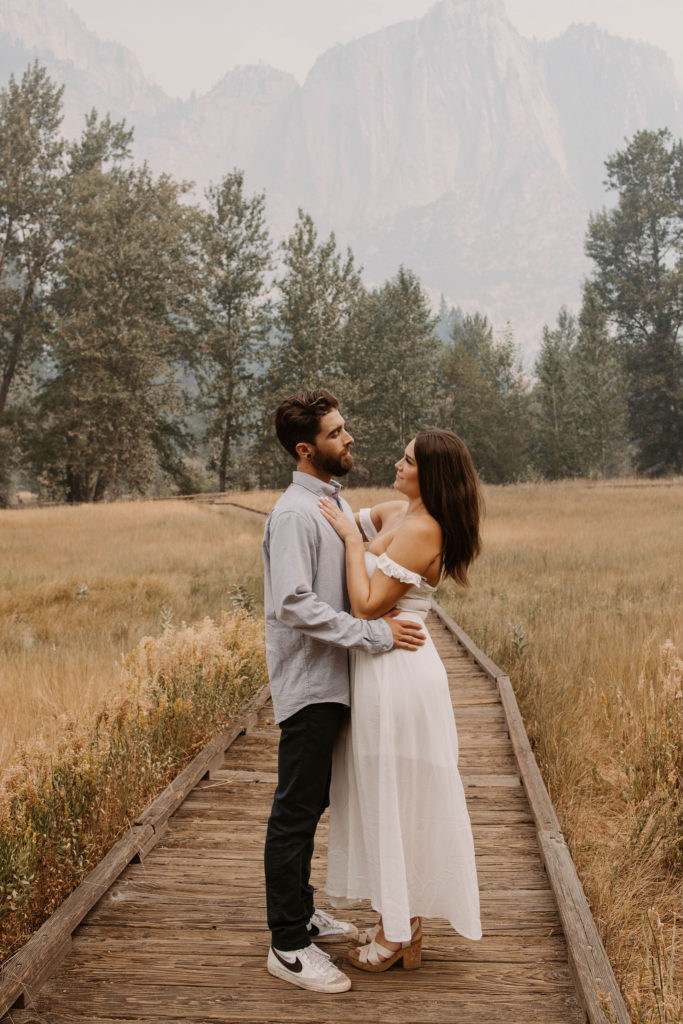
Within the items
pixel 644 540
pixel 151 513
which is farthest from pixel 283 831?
pixel 151 513

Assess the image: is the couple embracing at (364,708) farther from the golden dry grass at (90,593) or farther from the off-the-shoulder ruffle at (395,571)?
the golden dry grass at (90,593)

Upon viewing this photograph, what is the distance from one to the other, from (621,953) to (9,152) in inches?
1554

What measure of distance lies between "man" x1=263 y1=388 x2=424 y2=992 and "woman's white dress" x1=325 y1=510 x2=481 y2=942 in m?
0.10

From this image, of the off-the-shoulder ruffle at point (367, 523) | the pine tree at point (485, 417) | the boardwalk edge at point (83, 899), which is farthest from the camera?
the pine tree at point (485, 417)

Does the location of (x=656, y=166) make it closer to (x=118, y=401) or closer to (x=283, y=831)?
(x=118, y=401)

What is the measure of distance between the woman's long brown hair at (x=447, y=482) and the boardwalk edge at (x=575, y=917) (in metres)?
1.38

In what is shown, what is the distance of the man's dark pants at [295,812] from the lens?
8.82 feet

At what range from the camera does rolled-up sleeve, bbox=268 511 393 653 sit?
8.38ft

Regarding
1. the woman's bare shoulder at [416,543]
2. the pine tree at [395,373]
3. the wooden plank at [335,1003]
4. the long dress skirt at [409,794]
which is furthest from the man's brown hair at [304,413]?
the pine tree at [395,373]

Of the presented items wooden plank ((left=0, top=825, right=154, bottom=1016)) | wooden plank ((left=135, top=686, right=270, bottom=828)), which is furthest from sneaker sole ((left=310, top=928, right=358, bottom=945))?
wooden plank ((left=135, top=686, right=270, bottom=828))

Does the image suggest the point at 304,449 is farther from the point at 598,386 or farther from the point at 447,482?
the point at 598,386

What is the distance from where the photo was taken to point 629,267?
48.2m

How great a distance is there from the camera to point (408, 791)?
267 cm

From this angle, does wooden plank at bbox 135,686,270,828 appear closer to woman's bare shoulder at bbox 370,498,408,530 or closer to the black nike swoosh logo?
the black nike swoosh logo
